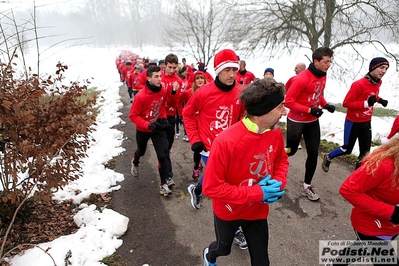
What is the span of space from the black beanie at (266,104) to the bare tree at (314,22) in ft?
33.6

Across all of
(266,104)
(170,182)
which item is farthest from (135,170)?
(266,104)

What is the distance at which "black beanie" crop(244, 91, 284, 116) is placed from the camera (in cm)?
201

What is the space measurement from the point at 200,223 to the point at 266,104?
2.54 m

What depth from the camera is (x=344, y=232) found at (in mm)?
3670

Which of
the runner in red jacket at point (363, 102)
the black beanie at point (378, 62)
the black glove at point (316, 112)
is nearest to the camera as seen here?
the black glove at point (316, 112)

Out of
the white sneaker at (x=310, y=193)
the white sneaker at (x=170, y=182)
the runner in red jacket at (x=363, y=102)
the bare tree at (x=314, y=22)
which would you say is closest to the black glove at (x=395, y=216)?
the white sneaker at (x=310, y=193)

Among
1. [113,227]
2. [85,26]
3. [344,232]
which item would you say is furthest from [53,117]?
[85,26]

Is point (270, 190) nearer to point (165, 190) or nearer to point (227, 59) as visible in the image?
point (227, 59)

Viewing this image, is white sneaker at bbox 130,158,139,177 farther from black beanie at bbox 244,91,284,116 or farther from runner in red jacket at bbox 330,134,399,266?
runner in red jacket at bbox 330,134,399,266

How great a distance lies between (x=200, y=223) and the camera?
3.97 metres

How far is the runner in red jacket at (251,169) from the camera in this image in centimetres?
204

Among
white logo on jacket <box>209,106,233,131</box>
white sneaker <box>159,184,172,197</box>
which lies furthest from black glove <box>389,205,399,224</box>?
white sneaker <box>159,184,172,197</box>

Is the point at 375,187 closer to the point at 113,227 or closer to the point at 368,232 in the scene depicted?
the point at 368,232

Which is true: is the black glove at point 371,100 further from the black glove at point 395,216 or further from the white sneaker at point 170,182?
the white sneaker at point 170,182
